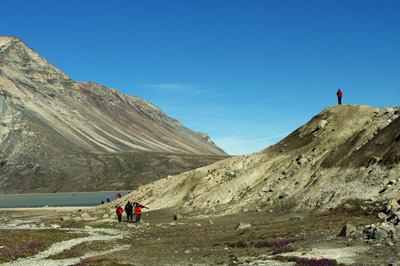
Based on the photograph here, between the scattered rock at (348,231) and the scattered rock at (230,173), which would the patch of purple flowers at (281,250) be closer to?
the scattered rock at (348,231)

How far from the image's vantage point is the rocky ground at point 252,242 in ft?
78.4

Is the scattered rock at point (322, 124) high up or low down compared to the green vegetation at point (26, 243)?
up

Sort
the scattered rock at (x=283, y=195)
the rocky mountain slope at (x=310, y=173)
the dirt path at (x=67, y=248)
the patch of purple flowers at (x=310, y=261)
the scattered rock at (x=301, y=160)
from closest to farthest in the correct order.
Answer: the patch of purple flowers at (x=310, y=261) → the dirt path at (x=67, y=248) → the rocky mountain slope at (x=310, y=173) → the scattered rock at (x=283, y=195) → the scattered rock at (x=301, y=160)

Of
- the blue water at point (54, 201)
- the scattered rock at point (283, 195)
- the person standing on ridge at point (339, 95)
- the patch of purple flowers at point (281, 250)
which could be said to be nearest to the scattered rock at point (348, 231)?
the patch of purple flowers at point (281, 250)

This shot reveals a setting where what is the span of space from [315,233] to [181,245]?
419 inches

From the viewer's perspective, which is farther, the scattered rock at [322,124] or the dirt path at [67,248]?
the scattered rock at [322,124]

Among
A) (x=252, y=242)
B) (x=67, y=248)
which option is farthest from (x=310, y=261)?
(x=67, y=248)

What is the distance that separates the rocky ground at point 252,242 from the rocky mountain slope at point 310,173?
3.39 meters

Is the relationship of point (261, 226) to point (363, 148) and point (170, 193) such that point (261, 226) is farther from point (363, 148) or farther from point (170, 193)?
point (170, 193)

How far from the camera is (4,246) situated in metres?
36.4

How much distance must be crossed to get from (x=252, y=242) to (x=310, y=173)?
82.4 feet

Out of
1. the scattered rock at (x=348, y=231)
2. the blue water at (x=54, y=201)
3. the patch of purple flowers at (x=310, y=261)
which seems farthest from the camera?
the blue water at (x=54, y=201)

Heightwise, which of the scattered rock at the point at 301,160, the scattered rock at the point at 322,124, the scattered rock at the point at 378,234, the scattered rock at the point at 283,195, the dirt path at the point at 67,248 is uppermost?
the scattered rock at the point at 322,124

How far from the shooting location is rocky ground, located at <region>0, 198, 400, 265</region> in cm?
2389
